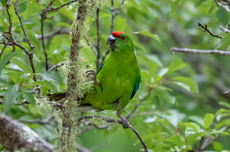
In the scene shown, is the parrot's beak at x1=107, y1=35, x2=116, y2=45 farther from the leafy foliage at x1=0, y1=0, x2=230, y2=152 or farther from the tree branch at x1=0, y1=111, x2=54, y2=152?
the tree branch at x1=0, y1=111, x2=54, y2=152

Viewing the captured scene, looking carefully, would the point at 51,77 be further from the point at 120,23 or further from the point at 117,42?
the point at 120,23

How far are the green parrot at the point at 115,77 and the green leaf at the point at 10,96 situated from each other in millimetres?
865

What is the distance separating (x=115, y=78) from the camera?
8.63 feet

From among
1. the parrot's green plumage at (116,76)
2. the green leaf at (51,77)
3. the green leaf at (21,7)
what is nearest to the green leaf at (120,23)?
the parrot's green plumage at (116,76)

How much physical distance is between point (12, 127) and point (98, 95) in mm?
830

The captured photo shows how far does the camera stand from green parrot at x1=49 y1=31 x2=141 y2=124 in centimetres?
262

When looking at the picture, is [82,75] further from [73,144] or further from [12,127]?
[12,127]

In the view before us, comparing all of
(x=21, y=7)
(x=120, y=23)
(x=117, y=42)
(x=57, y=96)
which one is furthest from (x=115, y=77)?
(x=21, y=7)

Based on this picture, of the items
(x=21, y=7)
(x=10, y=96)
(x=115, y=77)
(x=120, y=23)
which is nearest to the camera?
(x=10, y=96)

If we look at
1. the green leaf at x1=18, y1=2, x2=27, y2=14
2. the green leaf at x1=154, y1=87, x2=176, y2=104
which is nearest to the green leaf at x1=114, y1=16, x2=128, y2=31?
the green leaf at x1=154, y1=87, x2=176, y2=104

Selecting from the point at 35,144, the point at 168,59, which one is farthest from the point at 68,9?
the point at 168,59

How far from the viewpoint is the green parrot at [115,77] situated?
2625mm

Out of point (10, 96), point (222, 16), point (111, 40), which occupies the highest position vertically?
point (222, 16)

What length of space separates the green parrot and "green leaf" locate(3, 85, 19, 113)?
865mm
